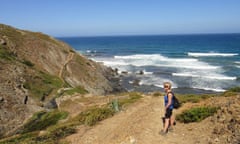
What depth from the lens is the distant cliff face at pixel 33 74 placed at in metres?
25.2

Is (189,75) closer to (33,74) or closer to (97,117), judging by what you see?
(33,74)

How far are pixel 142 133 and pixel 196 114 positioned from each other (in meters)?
Result: 3.10

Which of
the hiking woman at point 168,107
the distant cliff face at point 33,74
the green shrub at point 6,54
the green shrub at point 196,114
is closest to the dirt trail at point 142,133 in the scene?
the hiking woman at point 168,107

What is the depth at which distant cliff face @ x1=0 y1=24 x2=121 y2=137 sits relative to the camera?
25.2 meters

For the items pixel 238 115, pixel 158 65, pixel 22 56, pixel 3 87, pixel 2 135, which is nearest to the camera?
pixel 238 115

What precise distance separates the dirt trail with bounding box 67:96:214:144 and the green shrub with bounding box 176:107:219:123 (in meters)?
0.43

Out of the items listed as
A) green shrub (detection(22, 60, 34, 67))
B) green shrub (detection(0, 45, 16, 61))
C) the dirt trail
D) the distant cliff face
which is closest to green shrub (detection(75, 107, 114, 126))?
the dirt trail

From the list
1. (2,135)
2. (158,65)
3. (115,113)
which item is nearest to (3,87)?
(2,135)

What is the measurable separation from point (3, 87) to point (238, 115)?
2263 centimetres

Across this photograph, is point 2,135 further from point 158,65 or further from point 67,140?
point 158,65

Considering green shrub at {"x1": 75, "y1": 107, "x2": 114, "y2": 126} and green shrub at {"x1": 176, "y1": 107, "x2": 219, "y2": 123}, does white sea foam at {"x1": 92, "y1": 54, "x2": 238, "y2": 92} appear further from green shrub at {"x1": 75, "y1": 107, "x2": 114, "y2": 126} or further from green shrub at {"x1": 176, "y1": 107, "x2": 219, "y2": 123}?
green shrub at {"x1": 176, "y1": 107, "x2": 219, "y2": 123}

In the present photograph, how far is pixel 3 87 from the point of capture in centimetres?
2645

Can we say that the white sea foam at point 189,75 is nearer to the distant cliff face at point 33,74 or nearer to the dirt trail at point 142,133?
the distant cliff face at point 33,74

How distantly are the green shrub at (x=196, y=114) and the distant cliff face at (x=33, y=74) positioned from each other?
15.7 metres
